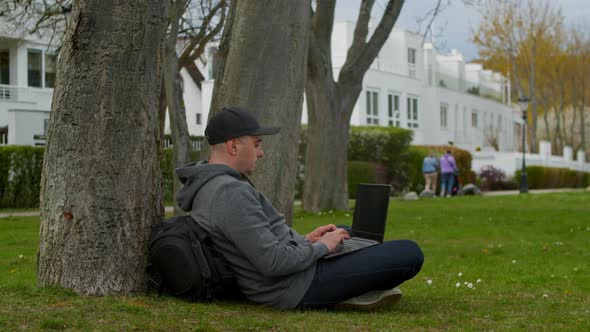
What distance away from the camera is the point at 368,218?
6332 mm

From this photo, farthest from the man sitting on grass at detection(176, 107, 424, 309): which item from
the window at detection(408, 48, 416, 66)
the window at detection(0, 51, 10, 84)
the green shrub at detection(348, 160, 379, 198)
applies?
the window at detection(408, 48, 416, 66)

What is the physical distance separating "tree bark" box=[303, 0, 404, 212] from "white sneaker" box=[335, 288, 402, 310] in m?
15.0

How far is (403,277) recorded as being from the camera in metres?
5.97

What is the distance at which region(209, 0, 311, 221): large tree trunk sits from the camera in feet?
30.4

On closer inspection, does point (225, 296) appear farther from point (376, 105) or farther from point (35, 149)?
point (376, 105)

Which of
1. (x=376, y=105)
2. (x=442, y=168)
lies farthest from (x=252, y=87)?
(x=376, y=105)

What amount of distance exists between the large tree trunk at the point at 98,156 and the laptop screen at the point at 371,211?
1444 mm

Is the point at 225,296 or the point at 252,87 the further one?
the point at 252,87

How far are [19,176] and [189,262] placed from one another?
20.7m

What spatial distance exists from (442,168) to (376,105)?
18.8 m

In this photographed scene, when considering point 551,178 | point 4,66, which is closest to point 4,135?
point 4,66

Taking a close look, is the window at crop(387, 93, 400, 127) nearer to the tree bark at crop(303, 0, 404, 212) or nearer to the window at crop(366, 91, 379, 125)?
the window at crop(366, 91, 379, 125)

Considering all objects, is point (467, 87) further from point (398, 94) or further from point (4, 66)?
point (4, 66)

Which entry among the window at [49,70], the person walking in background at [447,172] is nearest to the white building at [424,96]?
the window at [49,70]
